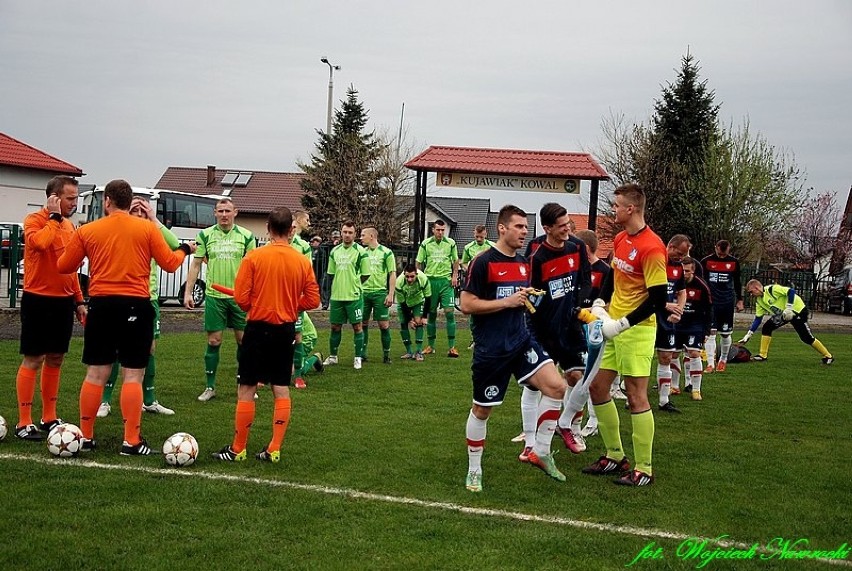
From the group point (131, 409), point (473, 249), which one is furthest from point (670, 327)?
point (131, 409)

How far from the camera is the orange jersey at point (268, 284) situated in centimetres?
681

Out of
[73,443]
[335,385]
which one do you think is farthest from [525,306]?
[335,385]

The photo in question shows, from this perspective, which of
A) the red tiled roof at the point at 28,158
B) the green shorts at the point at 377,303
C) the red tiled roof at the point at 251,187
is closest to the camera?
the green shorts at the point at 377,303

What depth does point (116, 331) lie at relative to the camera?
6.83m

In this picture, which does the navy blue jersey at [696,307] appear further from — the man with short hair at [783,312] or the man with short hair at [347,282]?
the man with short hair at [347,282]

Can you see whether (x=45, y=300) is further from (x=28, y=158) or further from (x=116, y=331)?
(x=28, y=158)

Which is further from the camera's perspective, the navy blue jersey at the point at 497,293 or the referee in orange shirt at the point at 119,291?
the referee in orange shirt at the point at 119,291

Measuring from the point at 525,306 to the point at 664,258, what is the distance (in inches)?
46.8

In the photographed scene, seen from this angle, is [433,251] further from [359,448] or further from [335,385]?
[359,448]

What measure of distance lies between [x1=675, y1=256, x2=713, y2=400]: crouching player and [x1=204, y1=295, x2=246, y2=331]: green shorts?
5.89 m

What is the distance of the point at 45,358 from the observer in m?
7.59

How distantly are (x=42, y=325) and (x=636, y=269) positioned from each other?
5184 millimetres

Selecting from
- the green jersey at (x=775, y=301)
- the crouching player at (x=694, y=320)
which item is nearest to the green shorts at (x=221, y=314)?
the crouching player at (x=694, y=320)

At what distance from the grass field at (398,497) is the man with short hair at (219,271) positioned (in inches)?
22.7
